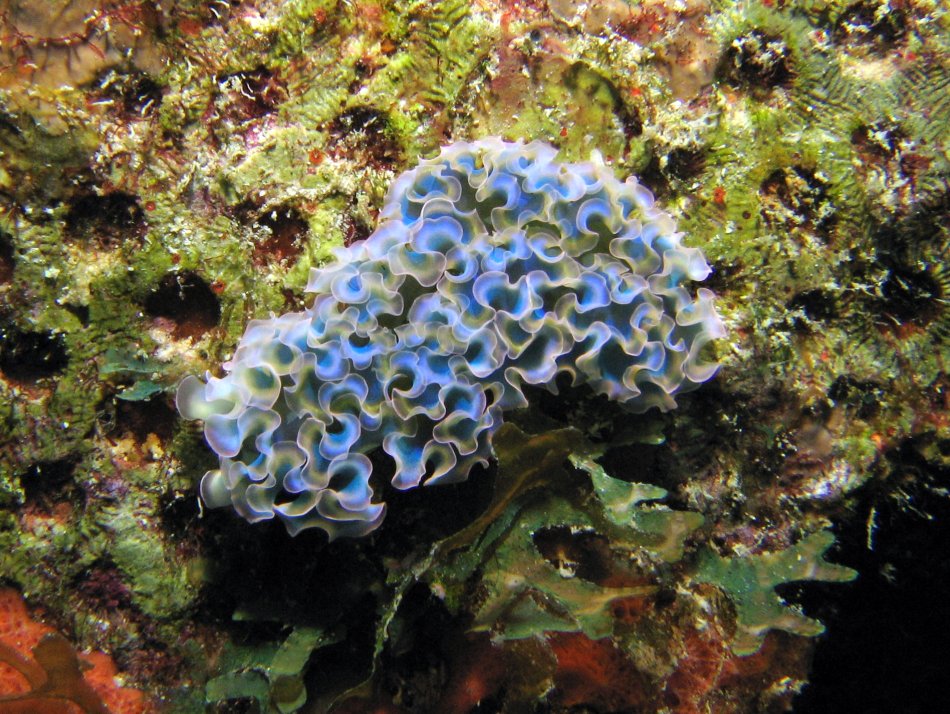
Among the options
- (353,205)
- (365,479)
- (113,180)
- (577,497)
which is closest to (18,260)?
(113,180)

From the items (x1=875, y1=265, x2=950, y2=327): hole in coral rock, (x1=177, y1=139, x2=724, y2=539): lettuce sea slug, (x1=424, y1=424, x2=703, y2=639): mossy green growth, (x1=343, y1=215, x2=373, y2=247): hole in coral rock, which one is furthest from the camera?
(x1=875, y1=265, x2=950, y2=327): hole in coral rock

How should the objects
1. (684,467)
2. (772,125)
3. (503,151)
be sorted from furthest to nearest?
1. (684,467)
2. (772,125)
3. (503,151)

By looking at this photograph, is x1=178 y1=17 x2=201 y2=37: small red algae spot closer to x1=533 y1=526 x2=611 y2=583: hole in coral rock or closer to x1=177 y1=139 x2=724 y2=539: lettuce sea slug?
x1=177 y1=139 x2=724 y2=539: lettuce sea slug

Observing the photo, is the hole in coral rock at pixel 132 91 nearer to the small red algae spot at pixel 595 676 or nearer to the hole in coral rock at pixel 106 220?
Result: the hole in coral rock at pixel 106 220

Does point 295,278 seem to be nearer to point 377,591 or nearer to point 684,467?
point 377,591

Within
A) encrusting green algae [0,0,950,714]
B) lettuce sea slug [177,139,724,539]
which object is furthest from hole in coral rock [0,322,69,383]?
lettuce sea slug [177,139,724,539]
